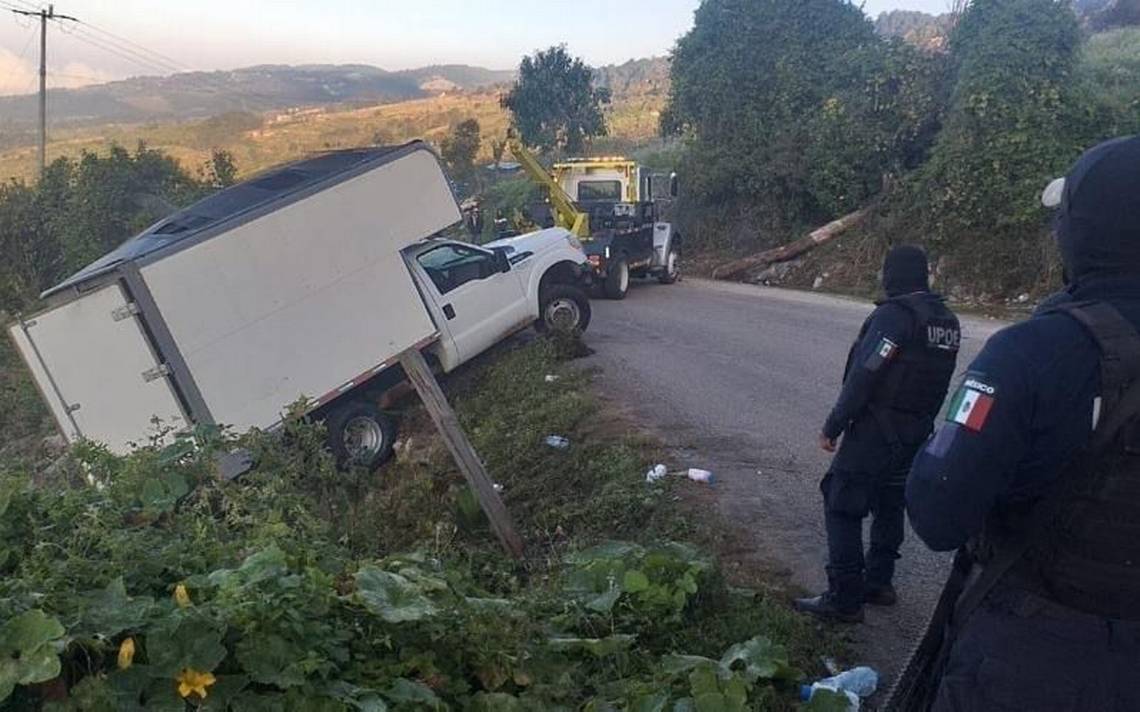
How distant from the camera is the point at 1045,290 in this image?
15.4 metres

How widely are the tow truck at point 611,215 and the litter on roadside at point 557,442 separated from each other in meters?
8.27

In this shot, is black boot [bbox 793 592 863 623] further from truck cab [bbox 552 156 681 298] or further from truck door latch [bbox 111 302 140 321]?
truck cab [bbox 552 156 681 298]

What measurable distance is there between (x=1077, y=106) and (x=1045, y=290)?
347 cm

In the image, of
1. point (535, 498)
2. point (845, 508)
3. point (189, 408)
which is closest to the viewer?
point (845, 508)

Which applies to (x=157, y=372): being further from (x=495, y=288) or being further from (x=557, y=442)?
(x=495, y=288)

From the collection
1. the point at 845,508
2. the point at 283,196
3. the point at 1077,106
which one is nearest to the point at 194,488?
the point at 845,508

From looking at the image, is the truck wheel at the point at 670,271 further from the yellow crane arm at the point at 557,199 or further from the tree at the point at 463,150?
the tree at the point at 463,150

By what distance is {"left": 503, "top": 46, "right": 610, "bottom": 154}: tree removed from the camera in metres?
33.0

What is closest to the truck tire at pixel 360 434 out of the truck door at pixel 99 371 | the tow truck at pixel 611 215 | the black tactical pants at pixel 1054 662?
the truck door at pixel 99 371

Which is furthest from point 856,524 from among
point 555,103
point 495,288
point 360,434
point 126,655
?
point 555,103

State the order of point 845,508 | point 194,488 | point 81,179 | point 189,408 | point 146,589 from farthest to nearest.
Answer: point 81,179
point 189,408
point 194,488
point 845,508
point 146,589

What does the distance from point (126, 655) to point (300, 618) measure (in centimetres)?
45

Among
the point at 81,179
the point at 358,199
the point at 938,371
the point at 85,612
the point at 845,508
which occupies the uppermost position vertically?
the point at 81,179

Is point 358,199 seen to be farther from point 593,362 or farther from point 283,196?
point 593,362
